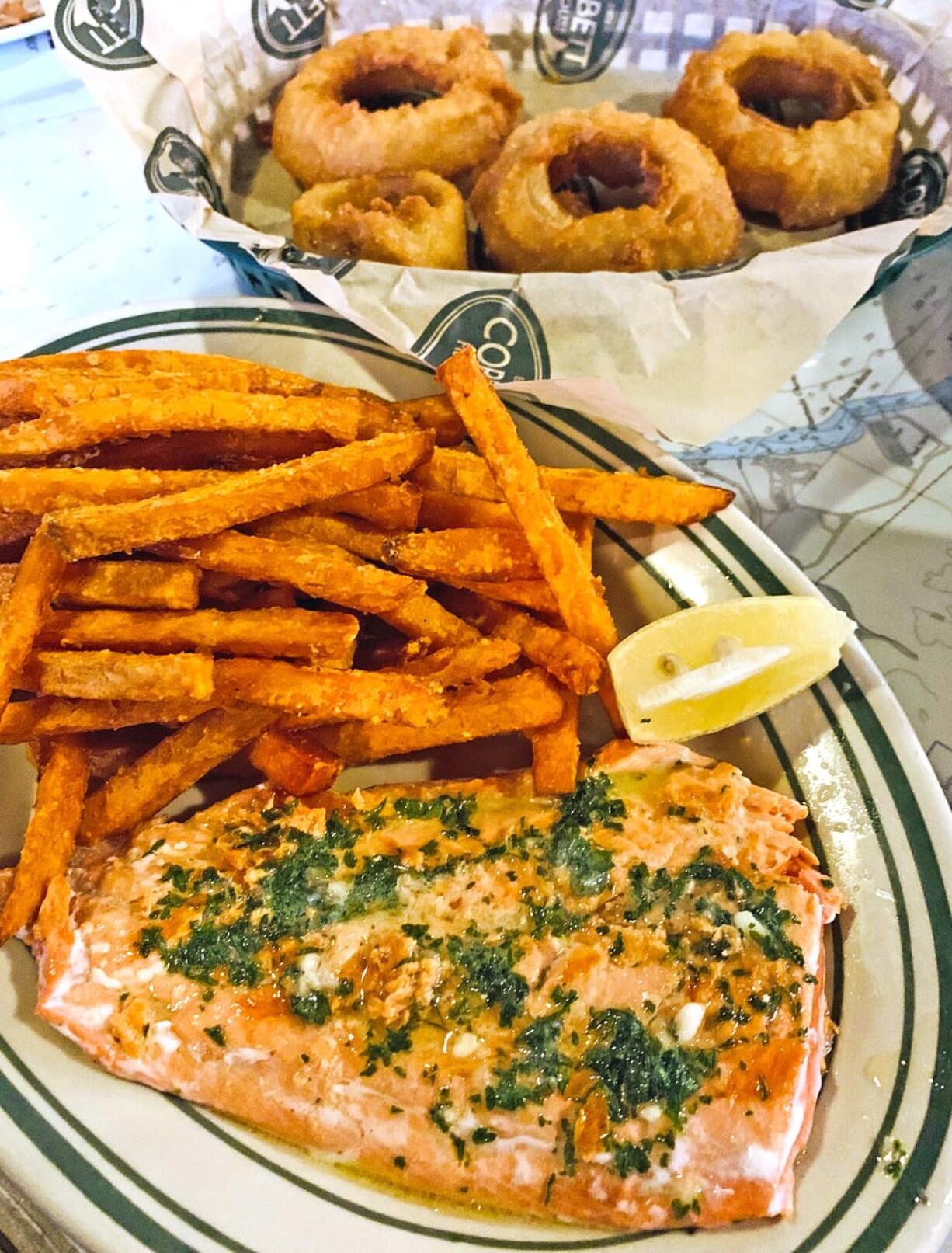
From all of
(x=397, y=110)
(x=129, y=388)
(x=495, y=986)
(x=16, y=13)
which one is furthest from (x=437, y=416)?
(x=16, y=13)

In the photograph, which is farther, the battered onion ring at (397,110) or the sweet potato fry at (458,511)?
the battered onion ring at (397,110)

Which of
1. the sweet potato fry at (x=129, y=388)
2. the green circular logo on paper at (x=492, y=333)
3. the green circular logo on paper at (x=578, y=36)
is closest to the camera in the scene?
the sweet potato fry at (x=129, y=388)

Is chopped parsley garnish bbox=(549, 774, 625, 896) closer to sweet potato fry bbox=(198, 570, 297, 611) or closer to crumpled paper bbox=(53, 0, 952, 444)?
sweet potato fry bbox=(198, 570, 297, 611)

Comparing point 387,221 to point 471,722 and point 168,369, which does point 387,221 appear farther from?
point 471,722

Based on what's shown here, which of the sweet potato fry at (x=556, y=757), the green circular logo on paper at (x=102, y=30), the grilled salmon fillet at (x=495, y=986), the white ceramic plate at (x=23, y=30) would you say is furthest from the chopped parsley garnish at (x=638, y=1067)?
the white ceramic plate at (x=23, y=30)

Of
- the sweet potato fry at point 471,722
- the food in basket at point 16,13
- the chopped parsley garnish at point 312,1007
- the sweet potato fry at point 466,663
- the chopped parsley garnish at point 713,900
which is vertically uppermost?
the food in basket at point 16,13

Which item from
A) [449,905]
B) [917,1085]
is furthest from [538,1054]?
[917,1085]

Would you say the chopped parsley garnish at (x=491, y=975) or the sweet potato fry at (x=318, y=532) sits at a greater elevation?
the sweet potato fry at (x=318, y=532)

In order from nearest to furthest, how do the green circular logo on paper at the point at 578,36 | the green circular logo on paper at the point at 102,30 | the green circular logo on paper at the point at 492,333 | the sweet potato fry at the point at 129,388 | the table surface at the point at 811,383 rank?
the sweet potato fry at the point at 129,388
the green circular logo on paper at the point at 492,333
the table surface at the point at 811,383
the green circular logo on paper at the point at 102,30
the green circular logo on paper at the point at 578,36

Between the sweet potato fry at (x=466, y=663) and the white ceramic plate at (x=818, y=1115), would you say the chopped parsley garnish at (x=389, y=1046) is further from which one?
the sweet potato fry at (x=466, y=663)

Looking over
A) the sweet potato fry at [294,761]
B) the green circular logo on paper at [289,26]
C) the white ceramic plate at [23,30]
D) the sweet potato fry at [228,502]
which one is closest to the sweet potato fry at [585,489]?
the sweet potato fry at [228,502]
